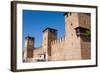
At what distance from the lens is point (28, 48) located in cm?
204

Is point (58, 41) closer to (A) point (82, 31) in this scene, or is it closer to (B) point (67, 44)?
(B) point (67, 44)

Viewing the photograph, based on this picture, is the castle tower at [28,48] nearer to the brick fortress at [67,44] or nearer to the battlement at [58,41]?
the brick fortress at [67,44]

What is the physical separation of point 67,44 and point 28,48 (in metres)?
0.38

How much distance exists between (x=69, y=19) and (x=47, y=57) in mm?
414

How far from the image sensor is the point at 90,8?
2270 mm

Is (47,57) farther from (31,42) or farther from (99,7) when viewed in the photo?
(99,7)

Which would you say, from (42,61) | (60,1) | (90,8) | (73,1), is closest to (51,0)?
(60,1)

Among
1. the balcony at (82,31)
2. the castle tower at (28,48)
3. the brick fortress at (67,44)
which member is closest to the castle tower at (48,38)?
the brick fortress at (67,44)

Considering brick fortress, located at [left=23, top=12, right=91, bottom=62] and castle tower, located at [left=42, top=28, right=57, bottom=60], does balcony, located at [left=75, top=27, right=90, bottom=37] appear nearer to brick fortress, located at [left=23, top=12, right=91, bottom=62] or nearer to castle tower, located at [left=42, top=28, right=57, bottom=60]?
brick fortress, located at [left=23, top=12, right=91, bottom=62]

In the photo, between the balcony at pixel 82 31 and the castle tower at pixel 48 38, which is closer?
the castle tower at pixel 48 38

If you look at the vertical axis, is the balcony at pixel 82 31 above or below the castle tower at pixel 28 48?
above

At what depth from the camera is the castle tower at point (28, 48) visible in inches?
79.4

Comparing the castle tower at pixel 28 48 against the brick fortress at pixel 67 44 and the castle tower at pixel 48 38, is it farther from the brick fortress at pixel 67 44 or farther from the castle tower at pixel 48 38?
the castle tower at pixel 48 38

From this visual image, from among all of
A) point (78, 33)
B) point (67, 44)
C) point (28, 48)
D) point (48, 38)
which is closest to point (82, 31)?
point (78, 33)
